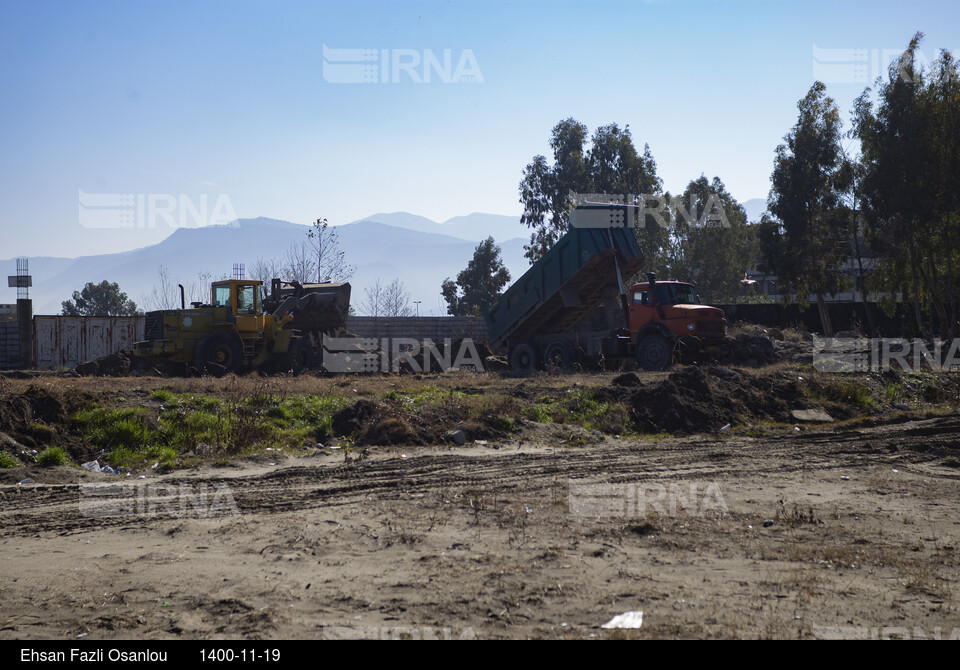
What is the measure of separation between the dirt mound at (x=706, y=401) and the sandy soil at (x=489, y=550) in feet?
9.45

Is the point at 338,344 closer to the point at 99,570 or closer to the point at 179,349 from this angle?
the point at 179,349

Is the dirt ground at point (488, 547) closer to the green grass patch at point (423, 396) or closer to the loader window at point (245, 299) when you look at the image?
the green grass patch at point (423, 396)

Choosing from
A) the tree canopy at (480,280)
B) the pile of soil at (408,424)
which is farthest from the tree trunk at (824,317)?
the pile of soil at (408,424)

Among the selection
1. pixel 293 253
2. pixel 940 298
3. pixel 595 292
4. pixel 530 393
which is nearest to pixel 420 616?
pixel 530 393

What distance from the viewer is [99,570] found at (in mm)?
5375

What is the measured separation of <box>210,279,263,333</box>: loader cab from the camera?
20953 millimetres

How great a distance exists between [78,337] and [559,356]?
20.1 meters

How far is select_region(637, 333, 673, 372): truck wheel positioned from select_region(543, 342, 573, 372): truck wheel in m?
2.12

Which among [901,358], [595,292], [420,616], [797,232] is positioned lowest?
[420,616]

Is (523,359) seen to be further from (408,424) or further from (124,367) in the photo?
(124,367)

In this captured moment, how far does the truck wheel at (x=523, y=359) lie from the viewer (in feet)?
72.5

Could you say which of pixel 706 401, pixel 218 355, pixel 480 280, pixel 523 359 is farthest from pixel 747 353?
pixel 480 280

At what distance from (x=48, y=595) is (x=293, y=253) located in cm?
4255
